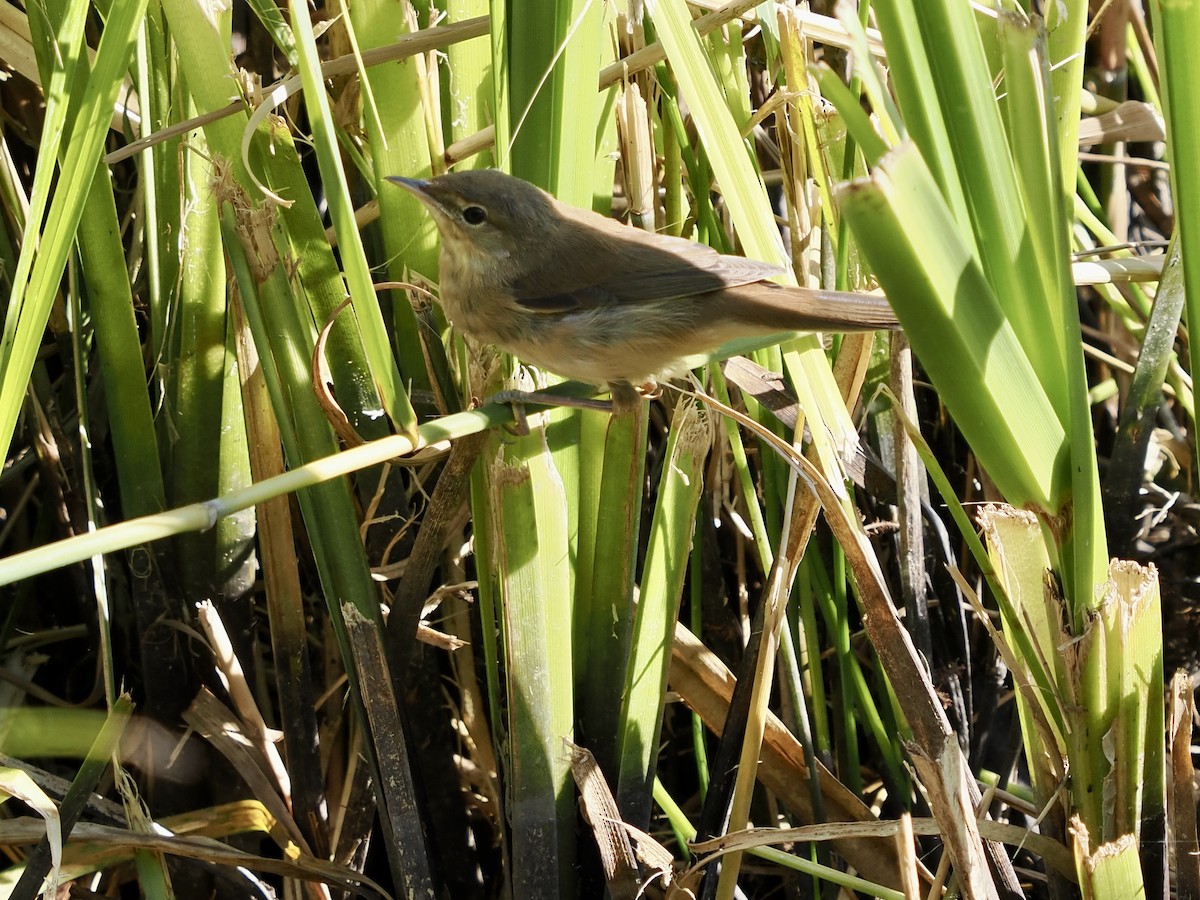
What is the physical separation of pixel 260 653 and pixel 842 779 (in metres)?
1.28

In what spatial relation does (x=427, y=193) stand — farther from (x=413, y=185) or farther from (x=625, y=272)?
(x=625, y=272)

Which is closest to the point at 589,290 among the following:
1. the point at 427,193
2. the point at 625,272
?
the point at 625,272

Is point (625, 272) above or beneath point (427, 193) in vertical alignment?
beneath

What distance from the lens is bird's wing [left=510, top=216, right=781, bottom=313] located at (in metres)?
1.91

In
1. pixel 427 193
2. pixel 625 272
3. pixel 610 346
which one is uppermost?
pixel 427 193

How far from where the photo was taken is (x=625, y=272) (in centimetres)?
207

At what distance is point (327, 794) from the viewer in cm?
224

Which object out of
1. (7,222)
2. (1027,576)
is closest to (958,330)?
(1027,576)

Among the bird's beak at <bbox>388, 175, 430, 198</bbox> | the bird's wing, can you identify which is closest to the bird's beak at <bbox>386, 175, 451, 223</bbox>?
the bird's beak at <bbox>388, 175, 430, 198</bbox>

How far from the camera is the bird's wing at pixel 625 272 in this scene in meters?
1.91

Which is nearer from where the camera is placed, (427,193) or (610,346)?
(427,193)

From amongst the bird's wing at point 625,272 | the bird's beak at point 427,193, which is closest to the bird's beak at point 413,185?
the bird's beak at point 427,193

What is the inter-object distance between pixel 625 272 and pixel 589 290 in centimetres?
9

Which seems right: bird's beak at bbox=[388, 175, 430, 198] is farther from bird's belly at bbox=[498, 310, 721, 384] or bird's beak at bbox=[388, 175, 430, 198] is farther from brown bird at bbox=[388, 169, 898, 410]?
bird's belly at bbox=[498, 310, 721, 384]
